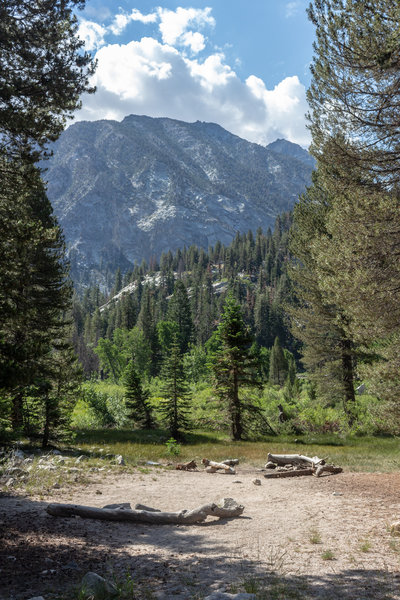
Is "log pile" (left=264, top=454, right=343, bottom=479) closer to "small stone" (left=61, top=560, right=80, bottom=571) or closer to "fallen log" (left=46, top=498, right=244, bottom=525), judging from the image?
"fallen log" (left=46, top=498, right=244, bottom=525)

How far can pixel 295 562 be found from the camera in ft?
17.8

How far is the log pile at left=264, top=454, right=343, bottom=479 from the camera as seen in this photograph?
12562 mm

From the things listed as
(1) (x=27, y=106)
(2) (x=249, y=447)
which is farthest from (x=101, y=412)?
(1) (x=27, y=106)

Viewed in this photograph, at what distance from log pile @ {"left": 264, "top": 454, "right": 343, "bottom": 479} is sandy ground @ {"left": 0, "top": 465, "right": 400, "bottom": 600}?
282cm

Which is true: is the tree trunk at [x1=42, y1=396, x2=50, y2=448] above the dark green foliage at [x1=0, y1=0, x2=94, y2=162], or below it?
below

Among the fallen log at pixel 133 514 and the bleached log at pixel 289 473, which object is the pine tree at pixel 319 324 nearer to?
the bleached log at pixel 289 473

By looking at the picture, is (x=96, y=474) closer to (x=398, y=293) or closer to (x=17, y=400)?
(x=17, y=400)

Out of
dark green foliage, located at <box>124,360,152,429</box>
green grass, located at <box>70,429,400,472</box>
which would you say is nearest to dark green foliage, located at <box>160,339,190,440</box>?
green grass, located at <box>70,429,400,472</box>

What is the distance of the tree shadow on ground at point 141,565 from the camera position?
4473 mm

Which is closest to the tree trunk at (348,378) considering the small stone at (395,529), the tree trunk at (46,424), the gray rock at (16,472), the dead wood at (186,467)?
the dead wood at (186,467)

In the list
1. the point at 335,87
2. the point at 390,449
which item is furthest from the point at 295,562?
the point at 390,449

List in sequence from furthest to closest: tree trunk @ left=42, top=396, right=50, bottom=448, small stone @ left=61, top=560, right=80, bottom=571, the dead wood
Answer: tree trunk @ left=42, top=396, right=50, bottom=448 < the dead wood < small stone @ left=61, top=560, right=80, bottom=571

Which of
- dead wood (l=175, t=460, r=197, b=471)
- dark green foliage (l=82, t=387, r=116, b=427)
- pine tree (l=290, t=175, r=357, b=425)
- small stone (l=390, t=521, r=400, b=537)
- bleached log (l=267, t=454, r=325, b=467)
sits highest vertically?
pine tree (l=290, t=175, r=357, b=425)

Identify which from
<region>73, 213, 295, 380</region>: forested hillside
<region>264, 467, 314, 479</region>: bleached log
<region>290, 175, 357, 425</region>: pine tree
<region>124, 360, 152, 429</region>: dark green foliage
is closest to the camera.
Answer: <region>264, 467, 314, 479</region>: bleached log
